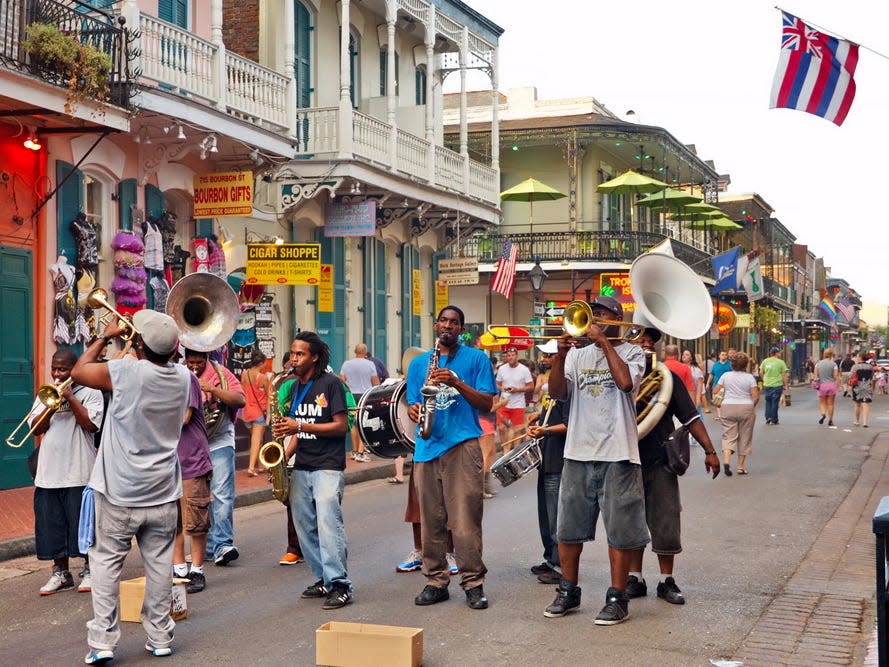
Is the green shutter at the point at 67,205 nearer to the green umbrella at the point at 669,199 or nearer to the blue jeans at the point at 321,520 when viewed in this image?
the blue jeans at the point at 321,520

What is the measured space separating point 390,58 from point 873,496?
1161 centimetres

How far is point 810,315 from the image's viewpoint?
94312mm

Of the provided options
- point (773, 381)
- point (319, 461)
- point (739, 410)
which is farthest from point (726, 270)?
point (319, 461)

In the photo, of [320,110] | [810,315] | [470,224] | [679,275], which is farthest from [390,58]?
[810,315]

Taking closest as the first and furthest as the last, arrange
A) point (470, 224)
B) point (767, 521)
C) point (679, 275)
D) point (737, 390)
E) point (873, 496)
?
point (679, 275), point (767, 521), point (873, 496), point (737, 390), point (470, 224)

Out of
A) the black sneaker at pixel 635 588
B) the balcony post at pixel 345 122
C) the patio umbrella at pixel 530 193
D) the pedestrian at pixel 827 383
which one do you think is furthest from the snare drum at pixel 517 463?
the patio umbrella at pixel 530 193

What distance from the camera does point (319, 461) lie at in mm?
7332

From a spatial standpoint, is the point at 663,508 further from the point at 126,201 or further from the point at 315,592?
the point at 126,201

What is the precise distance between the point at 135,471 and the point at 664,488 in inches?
131

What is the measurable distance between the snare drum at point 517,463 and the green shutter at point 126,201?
8.54 m

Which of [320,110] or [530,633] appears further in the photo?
[320,110]

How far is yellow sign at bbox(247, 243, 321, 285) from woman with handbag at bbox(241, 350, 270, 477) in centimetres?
110

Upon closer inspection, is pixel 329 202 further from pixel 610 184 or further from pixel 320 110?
pixel 610 184

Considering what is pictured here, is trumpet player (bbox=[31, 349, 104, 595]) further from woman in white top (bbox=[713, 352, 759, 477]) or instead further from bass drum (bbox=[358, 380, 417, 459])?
woman in white top (bbox=[713, 352, 759, 477])
